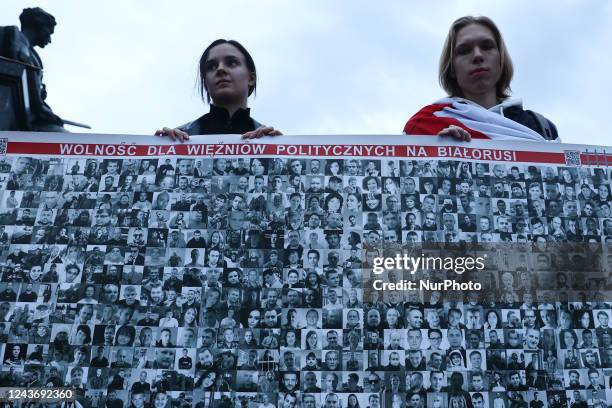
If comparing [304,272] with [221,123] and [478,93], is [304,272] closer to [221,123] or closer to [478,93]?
[221,123]

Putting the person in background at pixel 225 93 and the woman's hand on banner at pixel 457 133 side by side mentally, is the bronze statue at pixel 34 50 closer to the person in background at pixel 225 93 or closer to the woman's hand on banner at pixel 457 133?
the person in background at pixel 225 93

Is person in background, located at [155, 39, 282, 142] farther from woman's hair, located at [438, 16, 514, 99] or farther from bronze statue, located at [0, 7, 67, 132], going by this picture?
woman's hair, located at [438, 16, 514, 99]

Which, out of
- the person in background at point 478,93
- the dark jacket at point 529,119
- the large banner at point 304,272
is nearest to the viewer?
the large banner at point 304,272

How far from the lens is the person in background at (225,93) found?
1969 mm

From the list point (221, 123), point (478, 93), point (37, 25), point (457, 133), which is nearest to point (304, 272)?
point (457, 133)

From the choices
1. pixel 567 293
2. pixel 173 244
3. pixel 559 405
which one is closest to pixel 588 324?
pixel 567 293

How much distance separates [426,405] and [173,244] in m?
0.65

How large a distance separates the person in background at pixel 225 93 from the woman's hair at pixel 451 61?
2.22 ft

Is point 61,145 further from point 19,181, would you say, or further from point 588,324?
point 588,324

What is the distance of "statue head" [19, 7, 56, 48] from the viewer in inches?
77.0

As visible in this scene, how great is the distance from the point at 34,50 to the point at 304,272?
1.27 metres

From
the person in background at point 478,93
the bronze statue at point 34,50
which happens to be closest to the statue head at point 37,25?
the bronze statue at point 34,50

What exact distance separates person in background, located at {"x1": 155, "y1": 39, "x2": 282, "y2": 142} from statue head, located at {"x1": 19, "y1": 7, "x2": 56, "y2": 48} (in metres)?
0.54

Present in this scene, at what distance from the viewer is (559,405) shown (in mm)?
1168
